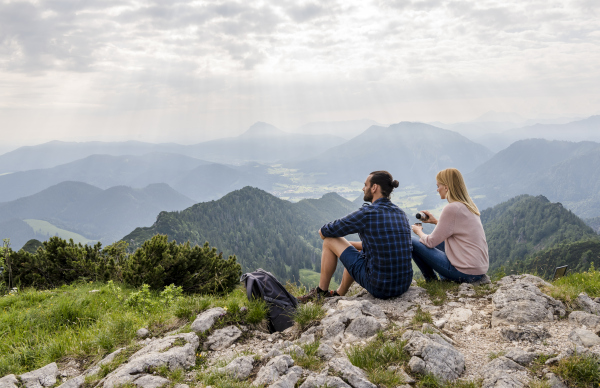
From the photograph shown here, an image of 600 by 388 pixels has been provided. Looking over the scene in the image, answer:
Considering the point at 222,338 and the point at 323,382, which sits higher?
the point at 323,382

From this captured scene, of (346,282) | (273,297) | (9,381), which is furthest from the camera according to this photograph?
(346,282)

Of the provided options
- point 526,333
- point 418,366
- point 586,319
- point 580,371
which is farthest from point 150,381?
point 586,319

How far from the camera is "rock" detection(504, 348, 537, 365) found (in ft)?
12.4

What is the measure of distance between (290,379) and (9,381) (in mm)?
3704

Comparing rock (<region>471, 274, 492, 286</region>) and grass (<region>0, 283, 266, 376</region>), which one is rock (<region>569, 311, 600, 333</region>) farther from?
grass (<region>0, 283, 266, 376</region>)

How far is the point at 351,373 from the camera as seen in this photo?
143 inches

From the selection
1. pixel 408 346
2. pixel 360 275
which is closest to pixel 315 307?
pixel 360 275

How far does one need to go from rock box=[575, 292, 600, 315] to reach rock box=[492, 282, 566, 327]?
0.99ft

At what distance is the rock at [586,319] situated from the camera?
14.7ft

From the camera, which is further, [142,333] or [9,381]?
[142,333]

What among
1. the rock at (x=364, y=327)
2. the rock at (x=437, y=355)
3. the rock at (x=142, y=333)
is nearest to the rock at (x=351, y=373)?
the rock at (x=437, y=355)

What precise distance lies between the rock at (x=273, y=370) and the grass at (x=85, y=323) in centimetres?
166

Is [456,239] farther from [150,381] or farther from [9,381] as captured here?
[9,381]

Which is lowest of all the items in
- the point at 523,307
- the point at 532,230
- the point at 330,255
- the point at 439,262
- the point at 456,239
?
the point at 532,230
